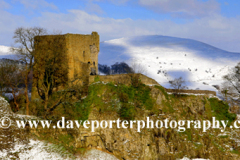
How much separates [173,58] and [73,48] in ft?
192

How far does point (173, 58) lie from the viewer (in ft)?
303

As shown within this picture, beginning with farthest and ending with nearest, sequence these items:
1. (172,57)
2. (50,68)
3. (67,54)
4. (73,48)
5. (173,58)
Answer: (172,57), (173,58), (73,48), (67,54), (50,68)

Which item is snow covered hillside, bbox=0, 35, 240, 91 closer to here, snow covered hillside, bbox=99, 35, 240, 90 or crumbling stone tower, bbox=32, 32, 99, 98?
snow covered hillside, bbox=99, 35, 240, 90

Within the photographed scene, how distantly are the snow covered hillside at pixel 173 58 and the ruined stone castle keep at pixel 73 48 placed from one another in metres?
35.2

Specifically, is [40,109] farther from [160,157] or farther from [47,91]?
[160,157]

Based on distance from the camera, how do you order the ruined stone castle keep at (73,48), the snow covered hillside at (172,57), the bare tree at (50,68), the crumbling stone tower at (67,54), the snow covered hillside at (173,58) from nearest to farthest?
the bare tree at (50,68)
the crumbling stone tower at (67,54)
the ruined stone castle keep at (73,48)
the snow covered hillside at (172,57)
the snow covered hillside at (173,58)

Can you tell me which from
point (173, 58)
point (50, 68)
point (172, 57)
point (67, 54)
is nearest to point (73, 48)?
point (67, 54)

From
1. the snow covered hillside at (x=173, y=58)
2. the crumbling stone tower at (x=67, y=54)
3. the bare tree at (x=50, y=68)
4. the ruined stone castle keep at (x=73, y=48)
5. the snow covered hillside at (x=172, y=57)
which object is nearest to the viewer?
the bare tree at (x=50, y=68)

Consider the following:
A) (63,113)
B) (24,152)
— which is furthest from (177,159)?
(24,152)

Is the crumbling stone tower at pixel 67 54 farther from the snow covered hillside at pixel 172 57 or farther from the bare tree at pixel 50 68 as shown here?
the snow covered hillside at pixel 172 57

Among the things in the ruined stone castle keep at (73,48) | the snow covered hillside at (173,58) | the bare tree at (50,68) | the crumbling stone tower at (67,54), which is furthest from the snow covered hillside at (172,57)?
the bare tree at (50,68)

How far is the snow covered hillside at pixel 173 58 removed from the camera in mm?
80281

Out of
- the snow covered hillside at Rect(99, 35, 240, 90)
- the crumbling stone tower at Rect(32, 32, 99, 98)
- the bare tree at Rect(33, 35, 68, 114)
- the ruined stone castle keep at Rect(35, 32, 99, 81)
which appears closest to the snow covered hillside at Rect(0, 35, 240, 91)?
the snow covered hillside at Rect(99, 35, 240, 90)

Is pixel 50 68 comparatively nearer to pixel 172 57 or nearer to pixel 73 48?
pixel 73 48
